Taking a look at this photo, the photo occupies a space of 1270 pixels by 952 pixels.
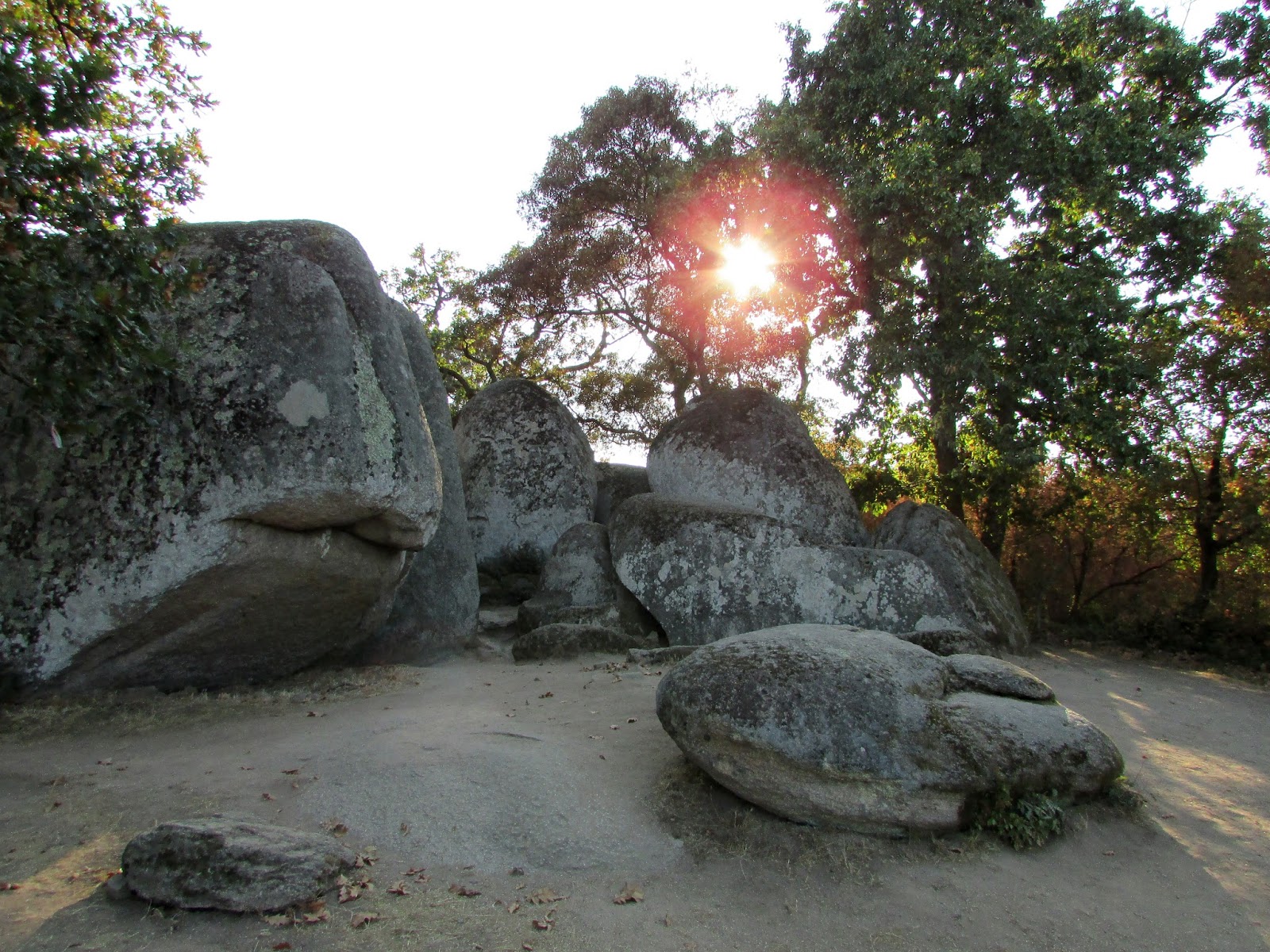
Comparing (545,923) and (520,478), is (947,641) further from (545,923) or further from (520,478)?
(520,478)

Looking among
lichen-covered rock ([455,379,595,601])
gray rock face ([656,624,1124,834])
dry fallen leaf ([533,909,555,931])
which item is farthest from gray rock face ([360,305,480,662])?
dry fallen leaf ([533,909,555,931])

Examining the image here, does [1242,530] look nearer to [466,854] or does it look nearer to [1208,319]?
[1208,319]

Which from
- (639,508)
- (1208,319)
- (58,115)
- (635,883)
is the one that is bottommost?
(635,883)

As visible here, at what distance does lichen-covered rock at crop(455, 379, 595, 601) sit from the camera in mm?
11219

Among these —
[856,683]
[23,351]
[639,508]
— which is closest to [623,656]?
[639,508]

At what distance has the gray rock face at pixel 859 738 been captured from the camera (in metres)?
4.39

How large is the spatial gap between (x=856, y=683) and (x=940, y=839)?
86 cm

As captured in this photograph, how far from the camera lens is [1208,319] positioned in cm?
1065

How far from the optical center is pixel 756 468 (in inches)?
412

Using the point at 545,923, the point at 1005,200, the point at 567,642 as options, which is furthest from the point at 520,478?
the point at 545,923

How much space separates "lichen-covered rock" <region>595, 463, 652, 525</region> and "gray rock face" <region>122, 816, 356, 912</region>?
832 centimetres

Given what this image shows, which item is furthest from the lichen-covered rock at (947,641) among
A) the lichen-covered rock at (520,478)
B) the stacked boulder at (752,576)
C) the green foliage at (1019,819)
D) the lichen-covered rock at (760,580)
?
the lichen-covered rock at (520,478)

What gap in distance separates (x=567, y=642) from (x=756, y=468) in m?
3.56

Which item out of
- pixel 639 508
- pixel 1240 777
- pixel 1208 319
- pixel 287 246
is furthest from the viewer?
pixel 1208 319
